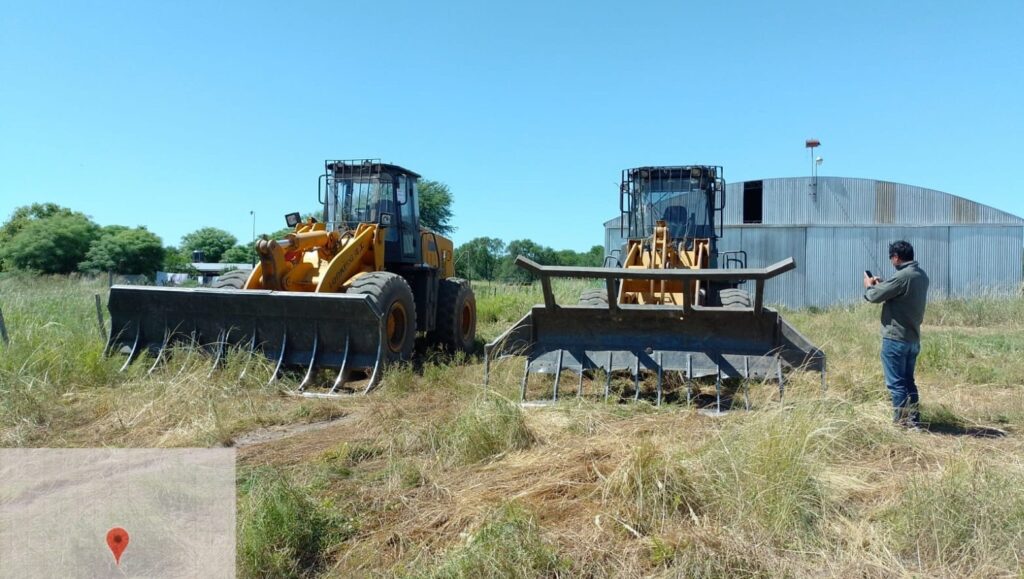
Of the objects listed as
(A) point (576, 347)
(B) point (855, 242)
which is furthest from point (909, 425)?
(B) point (855, 242)

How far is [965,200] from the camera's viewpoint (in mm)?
21531

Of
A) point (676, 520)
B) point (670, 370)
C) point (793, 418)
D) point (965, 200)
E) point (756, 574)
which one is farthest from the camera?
point (965, 200)

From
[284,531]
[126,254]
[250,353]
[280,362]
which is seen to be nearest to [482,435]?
[284,531]

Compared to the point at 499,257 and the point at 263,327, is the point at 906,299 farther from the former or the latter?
the point at 499,257

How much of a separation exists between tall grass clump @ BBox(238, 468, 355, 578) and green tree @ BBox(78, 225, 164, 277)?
3894 centimetres

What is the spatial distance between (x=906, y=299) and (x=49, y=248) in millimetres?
43600

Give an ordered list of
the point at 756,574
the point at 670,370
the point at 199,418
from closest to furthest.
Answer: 1. the point at 756,574
2. the point at 199,418
3. the point at 670,370

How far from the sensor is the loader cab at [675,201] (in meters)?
9.91

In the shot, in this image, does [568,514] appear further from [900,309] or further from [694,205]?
[694,205]

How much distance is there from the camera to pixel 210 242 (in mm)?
73750

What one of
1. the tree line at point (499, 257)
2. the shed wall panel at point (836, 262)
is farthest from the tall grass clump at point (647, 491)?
the tree line at point (499, 257)

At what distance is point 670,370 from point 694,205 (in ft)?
13.6

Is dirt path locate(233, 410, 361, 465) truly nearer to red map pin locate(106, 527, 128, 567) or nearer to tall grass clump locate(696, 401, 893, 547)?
red map pin locate(106, 527, 128, 567)

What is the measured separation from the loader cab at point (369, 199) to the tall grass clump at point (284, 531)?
247 inches
